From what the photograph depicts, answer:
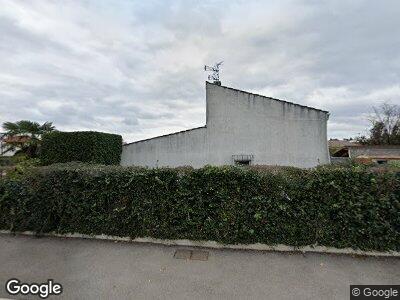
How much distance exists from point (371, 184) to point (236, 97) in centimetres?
968

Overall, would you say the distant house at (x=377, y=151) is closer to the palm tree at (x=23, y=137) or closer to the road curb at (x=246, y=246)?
the road curb at (x=246, y=246)

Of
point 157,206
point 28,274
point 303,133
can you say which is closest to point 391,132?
point 303,133

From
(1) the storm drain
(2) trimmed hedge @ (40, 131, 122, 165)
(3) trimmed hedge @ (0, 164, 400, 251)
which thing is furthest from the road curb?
(2) trimmed hedge @ (40, 131, 122, 165)

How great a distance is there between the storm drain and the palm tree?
1493cm

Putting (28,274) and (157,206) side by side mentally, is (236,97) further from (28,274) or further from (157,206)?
(28,274)

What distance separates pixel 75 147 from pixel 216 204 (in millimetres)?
11063

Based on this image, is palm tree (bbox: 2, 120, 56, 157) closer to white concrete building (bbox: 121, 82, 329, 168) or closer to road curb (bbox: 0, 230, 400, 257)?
white concrete building (bbox: 121, 82, 329, 168)

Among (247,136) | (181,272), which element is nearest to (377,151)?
(247,136)

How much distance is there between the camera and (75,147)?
14047 millimetres

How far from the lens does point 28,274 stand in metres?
4.39

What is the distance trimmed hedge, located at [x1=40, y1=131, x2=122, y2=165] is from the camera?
45.7ft

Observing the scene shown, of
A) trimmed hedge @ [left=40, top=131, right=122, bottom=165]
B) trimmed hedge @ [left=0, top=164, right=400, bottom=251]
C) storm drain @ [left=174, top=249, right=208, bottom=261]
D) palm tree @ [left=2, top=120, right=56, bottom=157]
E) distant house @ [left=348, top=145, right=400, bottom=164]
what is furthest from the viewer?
distant house @ [left=348, top=145, right=400, bottom=164]

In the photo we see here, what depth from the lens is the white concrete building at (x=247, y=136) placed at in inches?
524

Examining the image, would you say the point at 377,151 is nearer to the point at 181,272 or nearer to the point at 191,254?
the point at 191,254
